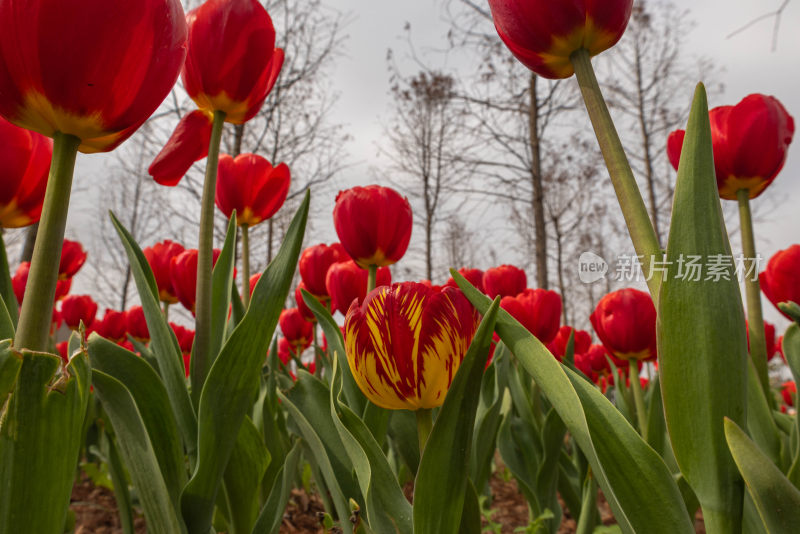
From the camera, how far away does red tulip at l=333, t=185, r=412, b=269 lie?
100cm

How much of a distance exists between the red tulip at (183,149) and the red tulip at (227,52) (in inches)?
1.2

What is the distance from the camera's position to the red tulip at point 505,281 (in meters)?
1.46

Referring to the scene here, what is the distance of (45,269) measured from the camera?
1.08ft

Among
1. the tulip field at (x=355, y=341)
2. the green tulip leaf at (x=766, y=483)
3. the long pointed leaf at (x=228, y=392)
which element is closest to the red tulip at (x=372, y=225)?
the tulip field at (x=355, y=341)

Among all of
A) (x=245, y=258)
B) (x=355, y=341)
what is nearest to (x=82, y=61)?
(x=355, y=341)

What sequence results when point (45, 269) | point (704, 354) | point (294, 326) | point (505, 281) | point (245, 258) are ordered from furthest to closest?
point (294, 326)
point (505, 281)
point (245, 258)
point (704, 354)
point (45, 269)

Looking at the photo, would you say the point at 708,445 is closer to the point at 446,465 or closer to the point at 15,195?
the point at 446,465

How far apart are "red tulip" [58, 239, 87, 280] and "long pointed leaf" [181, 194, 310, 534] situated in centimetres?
152

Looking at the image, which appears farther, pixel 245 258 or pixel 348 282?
pixel 348 282

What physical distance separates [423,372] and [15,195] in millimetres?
548

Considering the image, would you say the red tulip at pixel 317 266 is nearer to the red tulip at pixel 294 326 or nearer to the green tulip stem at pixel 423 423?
the red tulip at pixel 294 326

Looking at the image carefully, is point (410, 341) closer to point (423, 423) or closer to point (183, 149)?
point (423, 423)

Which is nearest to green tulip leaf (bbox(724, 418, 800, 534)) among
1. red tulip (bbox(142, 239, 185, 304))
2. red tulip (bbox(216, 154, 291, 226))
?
red tulip (bbox(216, 154, 291, 226))

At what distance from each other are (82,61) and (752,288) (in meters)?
0.97
